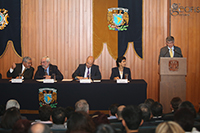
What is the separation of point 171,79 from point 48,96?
267 cm

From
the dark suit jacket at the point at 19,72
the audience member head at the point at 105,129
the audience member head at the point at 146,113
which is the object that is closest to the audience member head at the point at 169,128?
the audience member head at the point at 105,129

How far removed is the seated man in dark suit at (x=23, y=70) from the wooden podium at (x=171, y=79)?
321 centimetres

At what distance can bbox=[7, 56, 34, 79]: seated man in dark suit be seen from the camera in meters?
5.84

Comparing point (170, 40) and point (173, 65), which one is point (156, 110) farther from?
point (170, 40)

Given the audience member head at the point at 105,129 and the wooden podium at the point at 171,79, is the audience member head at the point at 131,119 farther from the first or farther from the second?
the wooden podium at the point at 171,79

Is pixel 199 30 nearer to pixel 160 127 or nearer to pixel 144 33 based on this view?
pixel 144 33

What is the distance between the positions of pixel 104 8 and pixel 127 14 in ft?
2.31

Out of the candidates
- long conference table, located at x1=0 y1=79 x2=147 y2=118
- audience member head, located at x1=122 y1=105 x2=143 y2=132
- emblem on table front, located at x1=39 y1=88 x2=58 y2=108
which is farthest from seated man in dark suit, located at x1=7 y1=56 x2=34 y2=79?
audience member head, located at x1=122 y1=105 x2=143 y2=132

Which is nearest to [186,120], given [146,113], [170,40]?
[146,113]

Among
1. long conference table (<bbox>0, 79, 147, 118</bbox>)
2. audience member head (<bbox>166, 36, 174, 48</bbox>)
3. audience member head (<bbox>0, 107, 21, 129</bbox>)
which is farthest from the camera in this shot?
audience member head (<bbox>166, 36, 174, 48</bbox>)

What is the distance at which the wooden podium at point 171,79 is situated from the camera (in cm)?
515

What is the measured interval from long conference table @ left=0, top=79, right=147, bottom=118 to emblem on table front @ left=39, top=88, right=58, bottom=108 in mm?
56

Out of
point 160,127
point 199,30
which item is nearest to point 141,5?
point 199,30

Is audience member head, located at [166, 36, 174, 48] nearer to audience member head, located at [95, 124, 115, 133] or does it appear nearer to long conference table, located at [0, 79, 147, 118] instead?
long conference table, located at [0, 79, 147, 118]
